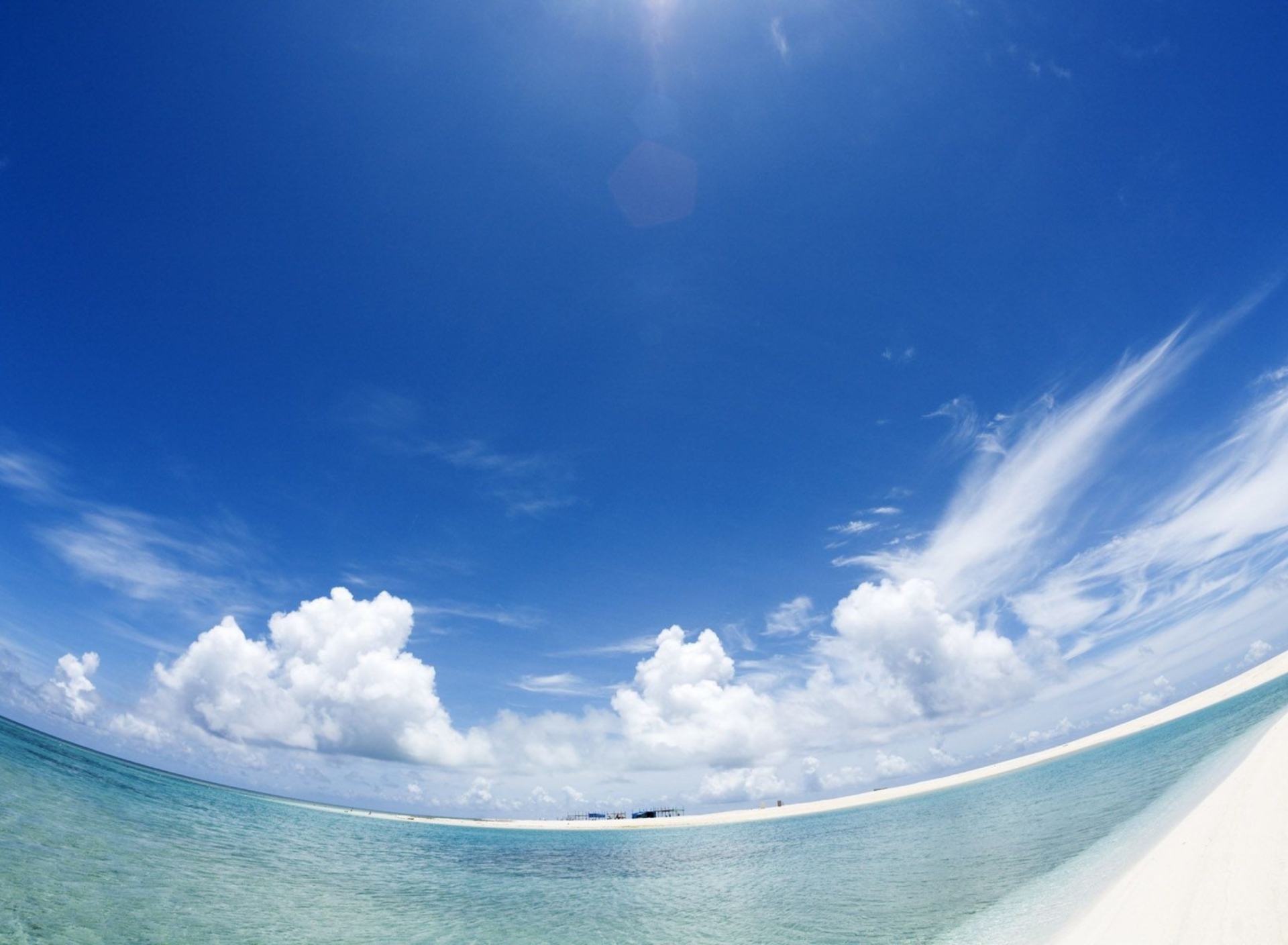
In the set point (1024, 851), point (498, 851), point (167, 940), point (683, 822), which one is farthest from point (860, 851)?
point (683, 822)

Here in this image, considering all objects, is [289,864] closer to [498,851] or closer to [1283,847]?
[498,851]

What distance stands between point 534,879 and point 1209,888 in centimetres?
4399

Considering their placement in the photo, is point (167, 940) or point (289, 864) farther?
point (289, 864)

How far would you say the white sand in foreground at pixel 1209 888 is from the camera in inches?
404

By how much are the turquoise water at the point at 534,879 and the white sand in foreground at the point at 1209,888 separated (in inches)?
197

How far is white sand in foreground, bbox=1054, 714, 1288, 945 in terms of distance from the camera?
1027cm

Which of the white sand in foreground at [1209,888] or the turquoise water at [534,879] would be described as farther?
the turquoise water at [534,879]

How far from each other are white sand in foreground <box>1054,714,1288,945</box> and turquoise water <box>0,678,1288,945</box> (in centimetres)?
499

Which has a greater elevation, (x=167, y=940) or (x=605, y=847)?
(x=167, y=940)

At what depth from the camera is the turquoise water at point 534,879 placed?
62.2 ft

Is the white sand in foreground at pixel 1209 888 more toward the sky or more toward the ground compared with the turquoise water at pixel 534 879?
more toward the sky

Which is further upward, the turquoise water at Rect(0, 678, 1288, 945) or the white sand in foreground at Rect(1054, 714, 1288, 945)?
the white sand in foreground at Rect(1054, 714, 1288, 945)

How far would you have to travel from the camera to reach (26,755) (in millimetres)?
77875

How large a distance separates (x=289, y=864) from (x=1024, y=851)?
4759cm
